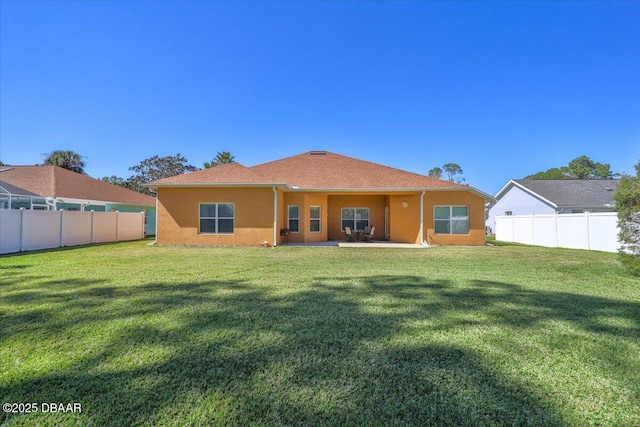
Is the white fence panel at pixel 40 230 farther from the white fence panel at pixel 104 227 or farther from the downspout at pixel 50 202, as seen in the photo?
the downspout at pixel 50 202

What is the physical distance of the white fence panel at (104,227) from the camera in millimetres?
16062

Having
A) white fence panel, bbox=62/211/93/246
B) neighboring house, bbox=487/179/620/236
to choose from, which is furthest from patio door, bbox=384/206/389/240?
white fence panel, bbox=62/211/93/246

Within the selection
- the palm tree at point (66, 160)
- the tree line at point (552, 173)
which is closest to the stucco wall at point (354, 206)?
the tree line at point (552, 173)

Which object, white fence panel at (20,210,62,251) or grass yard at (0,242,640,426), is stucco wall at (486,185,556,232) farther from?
white fence panel at (20,210,62,251)

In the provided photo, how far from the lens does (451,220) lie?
15906 mm

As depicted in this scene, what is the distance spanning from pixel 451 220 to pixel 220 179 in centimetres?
1187

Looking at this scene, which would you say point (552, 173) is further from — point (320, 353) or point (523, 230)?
point (320, 353)

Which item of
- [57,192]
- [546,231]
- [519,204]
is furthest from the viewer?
[519,204]

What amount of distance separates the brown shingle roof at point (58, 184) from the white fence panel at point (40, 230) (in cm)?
554

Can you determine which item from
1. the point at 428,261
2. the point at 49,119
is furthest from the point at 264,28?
the point at 49,119

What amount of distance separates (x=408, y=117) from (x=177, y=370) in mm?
23106

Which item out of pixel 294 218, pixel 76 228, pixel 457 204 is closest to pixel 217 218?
pixel 294 218

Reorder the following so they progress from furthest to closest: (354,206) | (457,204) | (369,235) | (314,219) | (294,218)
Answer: (354,206) → (369,235) → (314,219) → (294,218) → (457,204)

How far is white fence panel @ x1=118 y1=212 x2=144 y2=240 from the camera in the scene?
1789 centimetres
